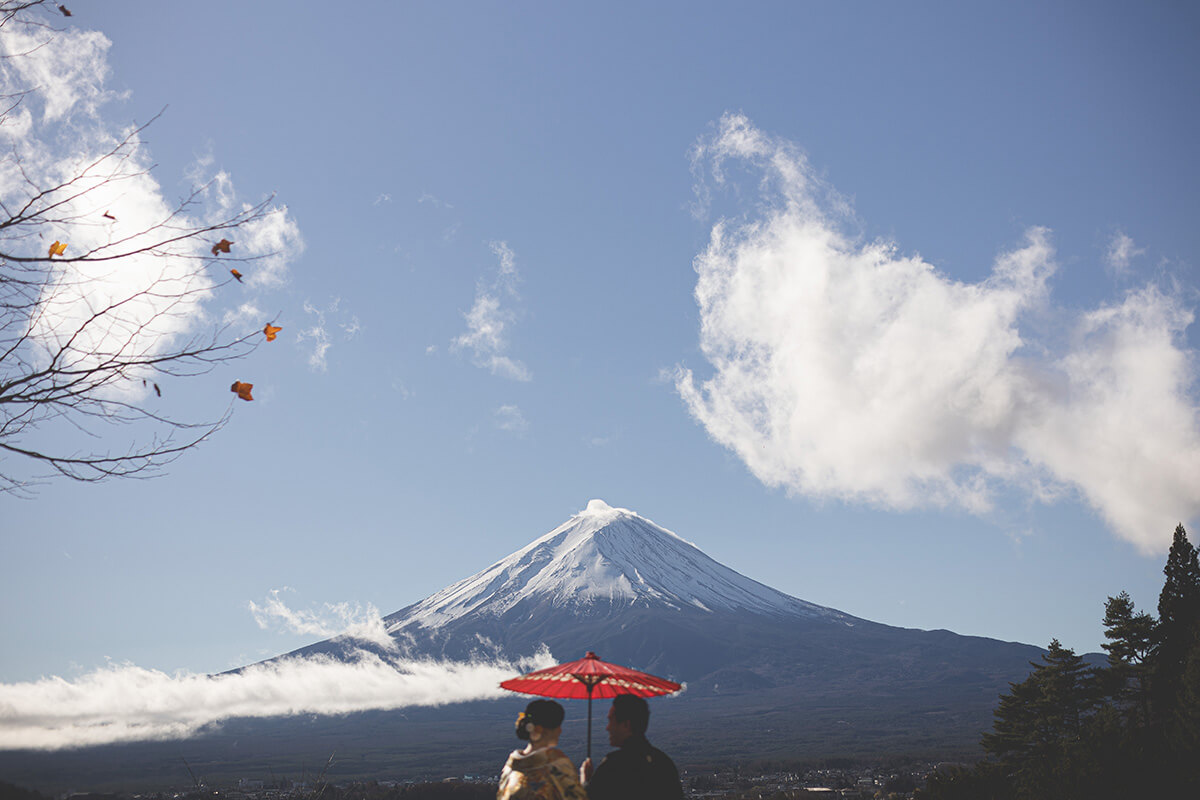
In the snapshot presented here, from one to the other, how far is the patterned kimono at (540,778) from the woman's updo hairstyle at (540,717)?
0.15 meters

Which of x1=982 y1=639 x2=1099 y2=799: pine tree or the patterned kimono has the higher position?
the patterned kimono

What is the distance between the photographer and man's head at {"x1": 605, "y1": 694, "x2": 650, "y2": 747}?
5418 millimetres

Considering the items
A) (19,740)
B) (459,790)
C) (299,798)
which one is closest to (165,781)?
(19,740)

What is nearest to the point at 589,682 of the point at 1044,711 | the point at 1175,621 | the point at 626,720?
the point at 626,720

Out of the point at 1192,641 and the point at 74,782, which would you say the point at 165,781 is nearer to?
the point at 74,782

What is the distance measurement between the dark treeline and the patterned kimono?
2046cm

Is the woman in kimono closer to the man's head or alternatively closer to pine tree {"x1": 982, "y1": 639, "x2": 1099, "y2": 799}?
the man's head

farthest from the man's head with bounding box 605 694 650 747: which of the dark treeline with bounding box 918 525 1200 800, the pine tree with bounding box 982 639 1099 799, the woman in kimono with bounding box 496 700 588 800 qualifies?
the pine tree with bounding box 982 639 1099 799

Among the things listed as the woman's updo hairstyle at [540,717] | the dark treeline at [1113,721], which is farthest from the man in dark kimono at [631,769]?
the dark treeline at [1113,721]

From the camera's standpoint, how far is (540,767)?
4977mm

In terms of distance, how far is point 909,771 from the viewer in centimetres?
10356

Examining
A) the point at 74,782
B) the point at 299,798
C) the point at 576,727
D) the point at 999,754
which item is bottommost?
the point at 576,727

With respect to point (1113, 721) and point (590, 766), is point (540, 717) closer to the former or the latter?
point (590, 766)

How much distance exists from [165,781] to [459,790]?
63548 mm
